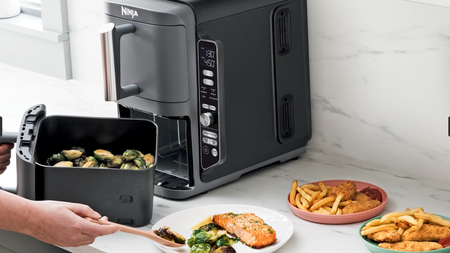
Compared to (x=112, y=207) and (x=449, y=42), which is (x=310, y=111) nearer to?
(x=449, y=42)

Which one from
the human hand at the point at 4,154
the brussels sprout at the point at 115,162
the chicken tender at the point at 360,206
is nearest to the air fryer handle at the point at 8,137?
the human hand at the point at 4,154

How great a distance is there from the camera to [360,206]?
1315 mm

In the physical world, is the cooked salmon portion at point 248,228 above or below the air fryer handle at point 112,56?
below

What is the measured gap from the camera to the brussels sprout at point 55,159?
1356mm

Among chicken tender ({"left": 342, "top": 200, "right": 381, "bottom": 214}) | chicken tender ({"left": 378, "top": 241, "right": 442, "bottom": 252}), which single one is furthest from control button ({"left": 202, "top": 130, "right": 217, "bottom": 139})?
chicken tender ({"left": 378, "top": 241, "right": 442, "bottom": 252})

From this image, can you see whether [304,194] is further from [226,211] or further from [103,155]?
[103,155]

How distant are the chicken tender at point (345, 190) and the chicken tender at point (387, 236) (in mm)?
172

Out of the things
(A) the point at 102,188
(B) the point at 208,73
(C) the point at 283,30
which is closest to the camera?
(A) the point at 102,188

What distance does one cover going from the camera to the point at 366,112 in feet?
5.30

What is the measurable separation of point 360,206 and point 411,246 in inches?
7.2

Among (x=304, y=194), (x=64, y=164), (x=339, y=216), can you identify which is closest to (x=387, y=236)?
Result: (x=339, y=216)

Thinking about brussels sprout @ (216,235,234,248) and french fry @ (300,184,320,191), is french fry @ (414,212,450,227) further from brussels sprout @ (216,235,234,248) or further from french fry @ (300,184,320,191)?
brussels sprout @ (216,235,234,248)

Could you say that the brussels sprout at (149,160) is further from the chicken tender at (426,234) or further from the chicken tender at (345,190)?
the chicken tender at (426,234)

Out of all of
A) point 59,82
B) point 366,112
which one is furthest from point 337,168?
Result: point 59,82
